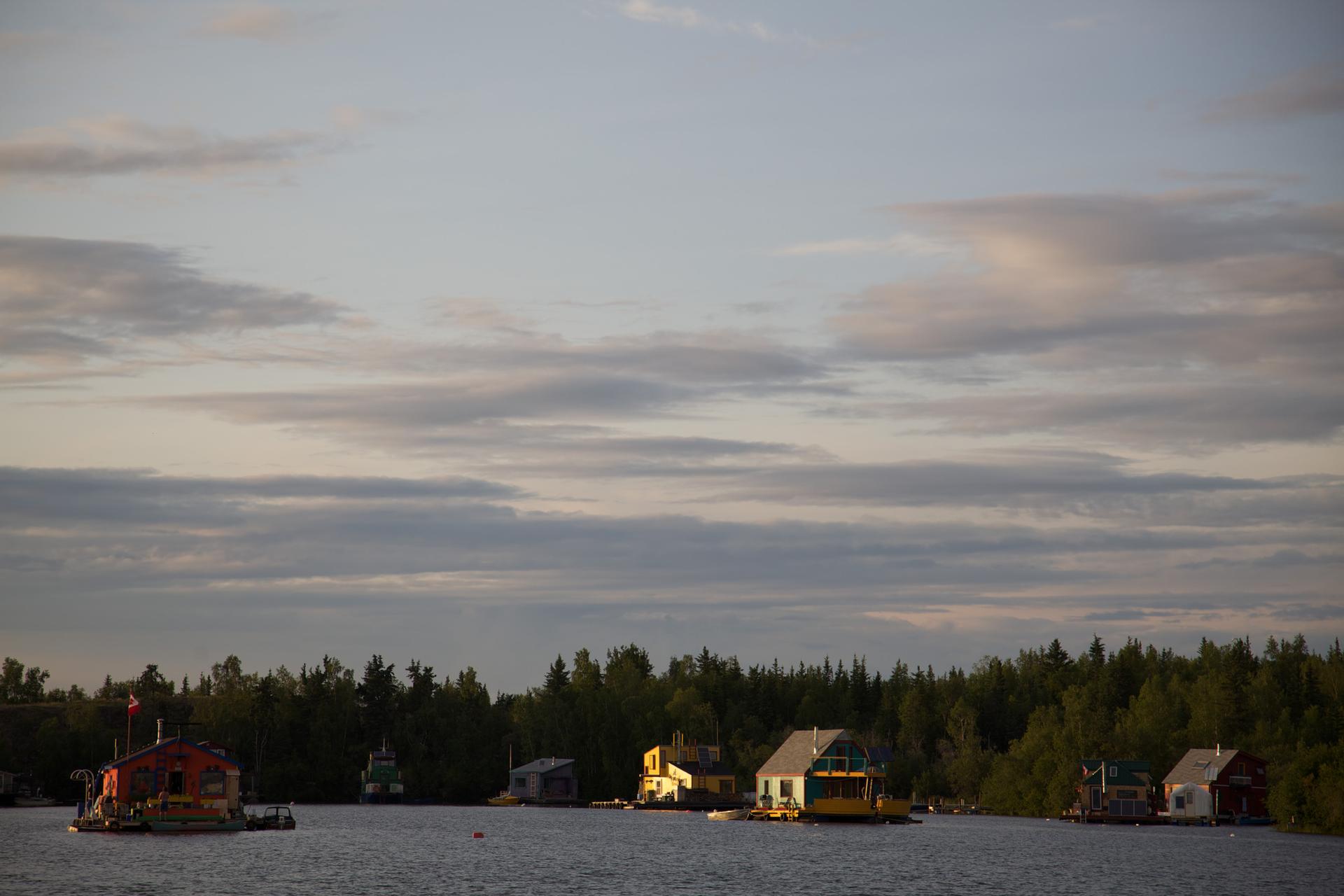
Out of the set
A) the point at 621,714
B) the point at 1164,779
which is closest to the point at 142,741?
the point at 621,714

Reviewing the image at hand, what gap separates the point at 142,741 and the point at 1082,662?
118 m

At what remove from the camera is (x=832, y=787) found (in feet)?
388

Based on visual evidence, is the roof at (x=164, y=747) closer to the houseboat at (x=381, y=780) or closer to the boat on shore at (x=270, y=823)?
the boat on shore at (x=270, y=823)

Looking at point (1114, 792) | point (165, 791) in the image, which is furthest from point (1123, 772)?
point (165, 791)

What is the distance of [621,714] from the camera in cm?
17288

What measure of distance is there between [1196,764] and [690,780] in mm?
50362

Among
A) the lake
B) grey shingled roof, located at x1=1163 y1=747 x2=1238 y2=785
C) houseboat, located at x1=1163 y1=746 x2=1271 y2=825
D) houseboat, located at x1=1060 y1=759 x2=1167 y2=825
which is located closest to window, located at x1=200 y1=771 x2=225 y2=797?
the lake

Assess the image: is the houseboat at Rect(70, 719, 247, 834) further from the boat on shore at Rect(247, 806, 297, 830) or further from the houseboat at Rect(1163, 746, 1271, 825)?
the houseboat at Rect(1163, 746, 1271, 825)

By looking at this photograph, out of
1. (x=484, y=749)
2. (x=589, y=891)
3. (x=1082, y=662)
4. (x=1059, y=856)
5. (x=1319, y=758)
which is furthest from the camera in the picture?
(x=1082, y=662)

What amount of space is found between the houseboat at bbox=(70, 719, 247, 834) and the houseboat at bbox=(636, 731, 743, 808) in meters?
67.4

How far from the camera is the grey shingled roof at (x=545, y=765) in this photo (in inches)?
6604

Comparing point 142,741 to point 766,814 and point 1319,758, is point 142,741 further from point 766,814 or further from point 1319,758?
point 1319,758

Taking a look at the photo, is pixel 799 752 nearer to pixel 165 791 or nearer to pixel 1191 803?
pixel 1191 803

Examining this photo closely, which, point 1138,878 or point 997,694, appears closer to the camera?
point 1138,878
